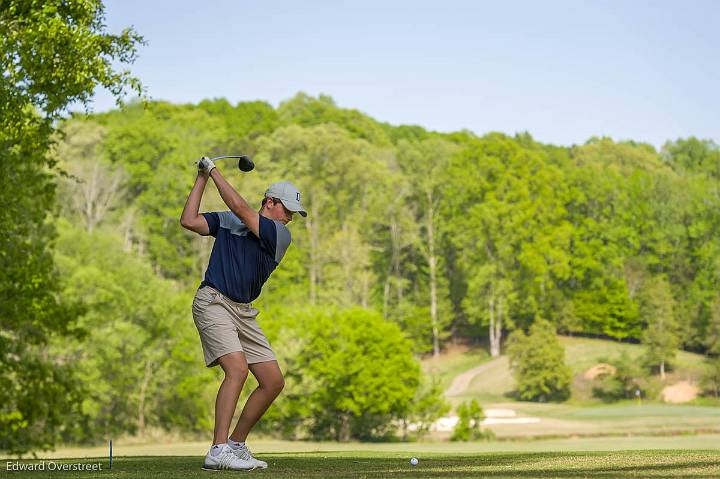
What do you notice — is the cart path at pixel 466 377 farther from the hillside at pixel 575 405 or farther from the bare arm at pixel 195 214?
the bare arm at pixel 195 214

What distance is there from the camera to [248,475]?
7863mm

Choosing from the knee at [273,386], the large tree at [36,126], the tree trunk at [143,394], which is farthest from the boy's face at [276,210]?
the tree trunk at [143,394]

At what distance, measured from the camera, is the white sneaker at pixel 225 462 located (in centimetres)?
841

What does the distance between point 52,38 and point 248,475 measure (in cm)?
1068

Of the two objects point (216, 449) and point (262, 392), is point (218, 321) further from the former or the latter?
point (216, 449)

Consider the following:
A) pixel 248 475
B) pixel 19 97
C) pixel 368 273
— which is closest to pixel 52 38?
pixel 19 97

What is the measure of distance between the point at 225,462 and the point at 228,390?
537 millimetres

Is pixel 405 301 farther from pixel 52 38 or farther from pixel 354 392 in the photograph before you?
pixel 52 38

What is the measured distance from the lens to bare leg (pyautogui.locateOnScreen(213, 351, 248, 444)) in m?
8.49

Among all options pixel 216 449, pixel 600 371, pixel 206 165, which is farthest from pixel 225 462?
pixel 600 371

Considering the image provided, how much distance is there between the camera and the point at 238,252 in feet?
28.1

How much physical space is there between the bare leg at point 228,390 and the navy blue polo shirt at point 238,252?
0.47 metres

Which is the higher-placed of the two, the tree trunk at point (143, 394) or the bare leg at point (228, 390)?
the bare leg at point (228, 390)

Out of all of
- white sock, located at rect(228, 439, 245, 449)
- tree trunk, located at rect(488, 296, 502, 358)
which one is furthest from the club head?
tree trunk, located at rect(488, 296, 502, 358)
